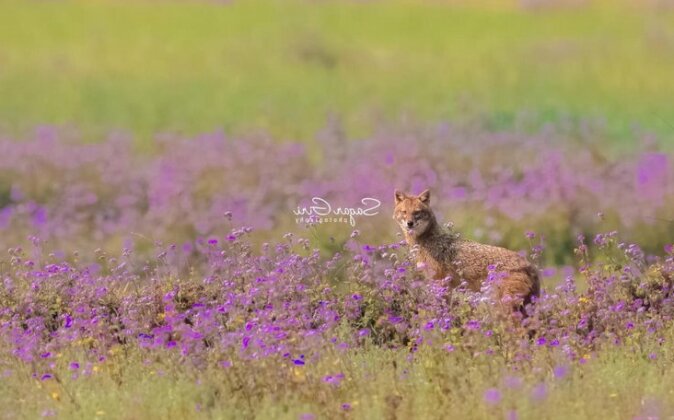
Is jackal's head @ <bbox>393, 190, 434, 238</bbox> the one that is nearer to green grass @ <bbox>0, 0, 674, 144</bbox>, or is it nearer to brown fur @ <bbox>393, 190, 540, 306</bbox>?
brown fur @ <bbox>393, 190, 540, 306</bbox>

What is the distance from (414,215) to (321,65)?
1339 centimetres

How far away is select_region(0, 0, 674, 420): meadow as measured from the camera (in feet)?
24.2

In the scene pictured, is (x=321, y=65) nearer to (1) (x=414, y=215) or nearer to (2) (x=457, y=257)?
(1) (x=414, y=215)

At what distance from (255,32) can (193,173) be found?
419 inches

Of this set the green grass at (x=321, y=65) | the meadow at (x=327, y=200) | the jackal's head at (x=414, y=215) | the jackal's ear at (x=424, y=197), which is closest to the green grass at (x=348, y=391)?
the meadow at (x=327, y=200)

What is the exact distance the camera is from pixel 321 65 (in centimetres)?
2338

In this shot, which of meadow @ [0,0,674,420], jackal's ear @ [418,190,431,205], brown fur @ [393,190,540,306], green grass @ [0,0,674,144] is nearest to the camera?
meadow @ [0,0,674,420]

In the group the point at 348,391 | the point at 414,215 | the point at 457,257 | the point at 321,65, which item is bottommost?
the point at 348,391

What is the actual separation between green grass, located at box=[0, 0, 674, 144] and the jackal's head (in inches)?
310

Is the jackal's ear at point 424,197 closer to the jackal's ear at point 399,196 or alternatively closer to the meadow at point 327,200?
the jackal's ear at point 399,196

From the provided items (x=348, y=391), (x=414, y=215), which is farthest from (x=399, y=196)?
(x=348, y=391)

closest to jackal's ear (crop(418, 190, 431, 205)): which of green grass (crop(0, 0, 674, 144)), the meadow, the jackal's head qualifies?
the jackal's head

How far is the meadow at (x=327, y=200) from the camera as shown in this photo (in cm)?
738

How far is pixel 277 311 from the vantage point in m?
7.88
